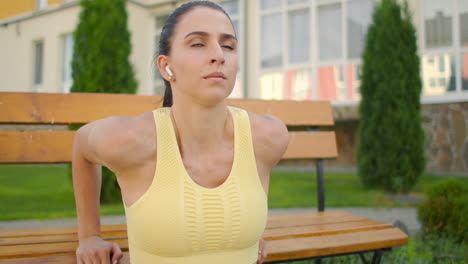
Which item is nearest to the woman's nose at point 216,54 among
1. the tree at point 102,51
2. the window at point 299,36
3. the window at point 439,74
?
the tree at point 102,51

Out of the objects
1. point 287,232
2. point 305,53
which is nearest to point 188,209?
point 287,232

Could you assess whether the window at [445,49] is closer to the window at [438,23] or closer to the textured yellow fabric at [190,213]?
the window at [438,23]

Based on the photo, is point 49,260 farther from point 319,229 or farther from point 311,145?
point 311,145

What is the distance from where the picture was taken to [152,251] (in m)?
1.23

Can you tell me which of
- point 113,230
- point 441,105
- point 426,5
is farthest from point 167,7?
point 113,230

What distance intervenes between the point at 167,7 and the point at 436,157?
835 centimetres

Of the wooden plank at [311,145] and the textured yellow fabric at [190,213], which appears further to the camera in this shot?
the wooden plank at [311,145]

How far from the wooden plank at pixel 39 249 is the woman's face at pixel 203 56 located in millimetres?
774

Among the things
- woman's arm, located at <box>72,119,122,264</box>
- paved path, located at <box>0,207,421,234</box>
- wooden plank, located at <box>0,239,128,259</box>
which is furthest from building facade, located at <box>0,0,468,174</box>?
woman's arm, located at <box>72,119,122,264</box>

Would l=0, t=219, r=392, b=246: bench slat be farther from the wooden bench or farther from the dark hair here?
the dark hair

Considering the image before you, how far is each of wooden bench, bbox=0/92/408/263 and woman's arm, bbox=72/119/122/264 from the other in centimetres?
13

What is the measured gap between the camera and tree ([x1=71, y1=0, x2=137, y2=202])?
17.1 feet

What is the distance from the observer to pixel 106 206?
15.9 ft

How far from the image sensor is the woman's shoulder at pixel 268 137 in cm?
134
